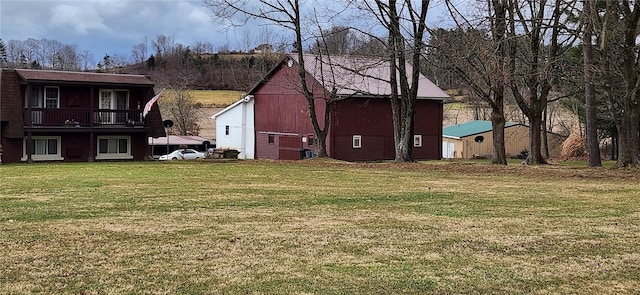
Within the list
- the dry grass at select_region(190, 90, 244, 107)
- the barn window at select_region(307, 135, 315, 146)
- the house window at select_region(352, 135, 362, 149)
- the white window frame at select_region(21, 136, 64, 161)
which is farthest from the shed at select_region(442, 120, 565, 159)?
the dry grass at select_region(190, 90, 244, 107)

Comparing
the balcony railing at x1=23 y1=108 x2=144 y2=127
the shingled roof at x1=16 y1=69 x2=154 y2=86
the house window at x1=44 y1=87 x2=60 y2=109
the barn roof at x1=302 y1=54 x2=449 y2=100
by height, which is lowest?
the balcony railing at x1=23 y1=108 x2=144 y2=127

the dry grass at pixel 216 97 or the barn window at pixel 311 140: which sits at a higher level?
the dry grass at pixel 216 97

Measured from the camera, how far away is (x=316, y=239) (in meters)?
8.41

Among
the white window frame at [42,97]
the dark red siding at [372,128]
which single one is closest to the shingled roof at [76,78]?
the white window frame at [42,97]

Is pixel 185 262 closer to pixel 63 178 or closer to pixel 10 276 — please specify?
pixel 10 276

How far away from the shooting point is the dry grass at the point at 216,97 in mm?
78250

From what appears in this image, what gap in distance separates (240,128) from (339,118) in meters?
10.5

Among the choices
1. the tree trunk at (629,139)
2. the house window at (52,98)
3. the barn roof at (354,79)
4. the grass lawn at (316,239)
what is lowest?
the grass lawn at (316,239)

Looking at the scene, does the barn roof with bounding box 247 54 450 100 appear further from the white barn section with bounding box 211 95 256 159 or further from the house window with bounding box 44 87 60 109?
the house window with bounding box 44 87 60 109

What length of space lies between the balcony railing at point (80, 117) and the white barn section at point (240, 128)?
1328cm

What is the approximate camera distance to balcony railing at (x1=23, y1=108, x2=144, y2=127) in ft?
102

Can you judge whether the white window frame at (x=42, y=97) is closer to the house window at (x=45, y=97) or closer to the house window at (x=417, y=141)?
the house window at (x=45, y=97)

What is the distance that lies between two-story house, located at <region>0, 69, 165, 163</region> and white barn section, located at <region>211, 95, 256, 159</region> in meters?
11.9

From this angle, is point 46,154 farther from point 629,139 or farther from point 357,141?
point 629,139
